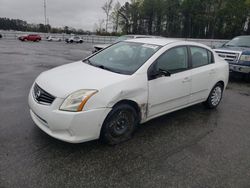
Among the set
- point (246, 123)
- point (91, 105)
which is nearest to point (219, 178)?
point (91, 105)

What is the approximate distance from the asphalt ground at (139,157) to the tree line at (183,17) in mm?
44875

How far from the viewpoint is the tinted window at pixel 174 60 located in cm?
359

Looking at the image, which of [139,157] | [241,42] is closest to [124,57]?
[139,157]

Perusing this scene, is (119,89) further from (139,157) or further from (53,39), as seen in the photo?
(53,39)

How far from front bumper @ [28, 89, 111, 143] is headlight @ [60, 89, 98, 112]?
53mm

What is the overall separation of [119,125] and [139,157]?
56 cm

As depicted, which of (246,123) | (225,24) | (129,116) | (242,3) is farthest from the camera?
(225,24)

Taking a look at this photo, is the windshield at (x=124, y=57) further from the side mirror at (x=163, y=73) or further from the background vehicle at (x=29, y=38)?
the background vehicle at (x=29, y=38)

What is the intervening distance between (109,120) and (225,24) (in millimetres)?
52494

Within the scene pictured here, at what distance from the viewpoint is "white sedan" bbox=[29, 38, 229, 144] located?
2.72m

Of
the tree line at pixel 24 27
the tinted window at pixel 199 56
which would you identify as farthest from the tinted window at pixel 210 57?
the tree line at pixel 24 27

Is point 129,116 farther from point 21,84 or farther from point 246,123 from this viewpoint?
point 21,84

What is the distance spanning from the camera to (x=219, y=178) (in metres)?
2.58

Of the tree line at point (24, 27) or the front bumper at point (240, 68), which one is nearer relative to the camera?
the front bumper at point (240, 68)
